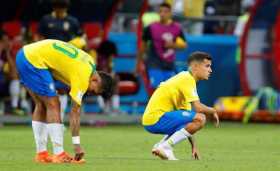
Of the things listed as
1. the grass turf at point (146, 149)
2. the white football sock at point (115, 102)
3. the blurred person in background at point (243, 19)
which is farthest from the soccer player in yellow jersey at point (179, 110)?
the blurred person in background at point (243, 19)

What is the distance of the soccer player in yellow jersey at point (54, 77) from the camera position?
45.4 feet

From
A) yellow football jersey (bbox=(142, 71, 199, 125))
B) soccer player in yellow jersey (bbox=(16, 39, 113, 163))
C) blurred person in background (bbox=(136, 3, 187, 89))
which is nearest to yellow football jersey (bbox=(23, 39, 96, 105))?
soccer player in yellow jersey (bbox=(16, 39, 113, 163))

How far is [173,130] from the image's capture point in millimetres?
15109

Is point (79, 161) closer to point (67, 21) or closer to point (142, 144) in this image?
point (142, 144)

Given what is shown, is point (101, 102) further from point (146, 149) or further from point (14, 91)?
point (146, 149)

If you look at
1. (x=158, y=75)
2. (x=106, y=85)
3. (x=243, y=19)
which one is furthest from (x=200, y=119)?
(x=243, y=19)

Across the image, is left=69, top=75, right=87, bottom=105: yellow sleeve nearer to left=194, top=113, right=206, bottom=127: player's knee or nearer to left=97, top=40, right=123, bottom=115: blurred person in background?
left=194, top=113, right=206, bottom=127: player's knee

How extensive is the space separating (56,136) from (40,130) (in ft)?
1.75

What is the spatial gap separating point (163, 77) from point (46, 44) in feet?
28.5

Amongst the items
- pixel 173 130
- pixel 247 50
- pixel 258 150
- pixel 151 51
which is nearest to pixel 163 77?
pixel 151 51

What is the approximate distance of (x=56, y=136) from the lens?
46.9ft

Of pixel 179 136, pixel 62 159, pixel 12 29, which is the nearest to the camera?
pixel 62 159

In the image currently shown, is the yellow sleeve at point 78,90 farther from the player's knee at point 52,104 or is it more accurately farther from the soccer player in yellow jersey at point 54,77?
the player's knee at point 52,104

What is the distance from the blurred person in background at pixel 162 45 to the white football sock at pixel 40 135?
820 centimetres
